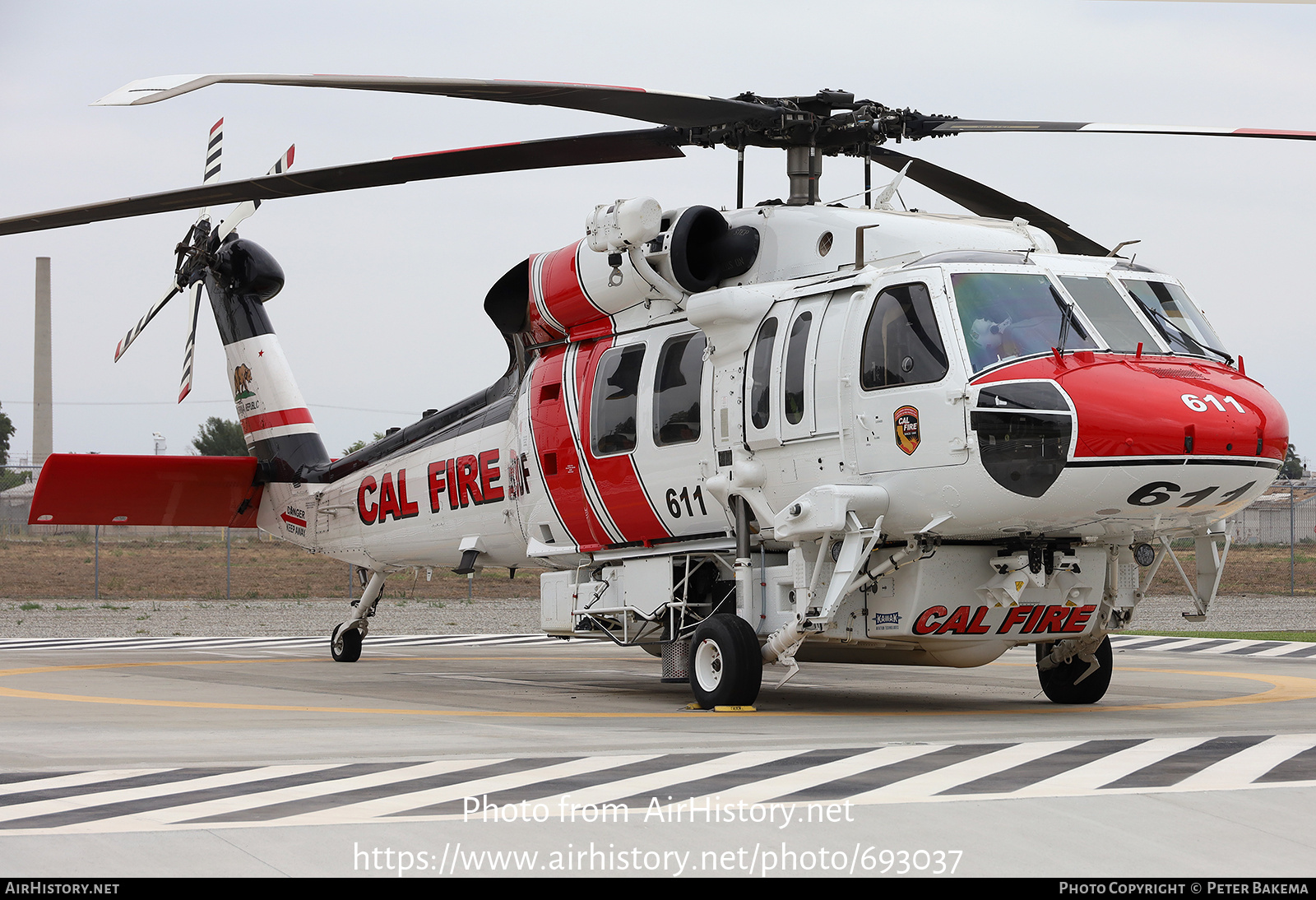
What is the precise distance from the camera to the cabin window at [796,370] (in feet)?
38.0

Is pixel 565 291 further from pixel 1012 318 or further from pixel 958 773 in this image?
pixel 958 773

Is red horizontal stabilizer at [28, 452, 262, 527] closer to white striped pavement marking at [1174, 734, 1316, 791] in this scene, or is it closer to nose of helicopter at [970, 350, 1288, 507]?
nose of helicopter at [970, 350, 1288, 507]

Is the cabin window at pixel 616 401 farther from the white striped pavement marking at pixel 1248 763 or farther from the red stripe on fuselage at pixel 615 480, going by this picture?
the white striped pavement marking at pixel 1248 763

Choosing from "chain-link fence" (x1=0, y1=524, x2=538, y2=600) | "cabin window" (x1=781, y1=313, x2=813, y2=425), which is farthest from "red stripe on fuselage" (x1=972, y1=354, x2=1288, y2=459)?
"chain-link fence" (x1=0, y1=524, x2=538, y2=600)

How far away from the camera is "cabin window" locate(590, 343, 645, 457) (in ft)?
43.4

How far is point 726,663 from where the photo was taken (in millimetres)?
11570

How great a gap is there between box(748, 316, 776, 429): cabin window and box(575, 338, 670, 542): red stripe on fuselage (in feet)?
5.31

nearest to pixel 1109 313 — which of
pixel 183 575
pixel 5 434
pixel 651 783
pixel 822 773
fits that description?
pixel 822 773

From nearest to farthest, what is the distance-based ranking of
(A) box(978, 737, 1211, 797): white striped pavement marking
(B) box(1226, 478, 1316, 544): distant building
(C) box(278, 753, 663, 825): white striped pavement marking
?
1. (C) box(278, 753, 663, 825): white striped pavement marking
2. (A) box(978, 737, 1211, 797): white striped pavement marking
3. (B) box(1226, 478, 1316, 544): distant building

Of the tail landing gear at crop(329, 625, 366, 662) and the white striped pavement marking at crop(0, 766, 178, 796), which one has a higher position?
the white striped pavement marking at crop(0, 766, 178, 796)

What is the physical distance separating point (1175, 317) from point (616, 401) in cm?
487

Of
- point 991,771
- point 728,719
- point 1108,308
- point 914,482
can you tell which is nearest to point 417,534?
point 728,719

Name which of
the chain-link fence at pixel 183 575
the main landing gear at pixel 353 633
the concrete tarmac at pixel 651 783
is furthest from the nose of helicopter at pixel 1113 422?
the chain-link fence at pixel 183 575

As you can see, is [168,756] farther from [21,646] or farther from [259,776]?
[21,646]
